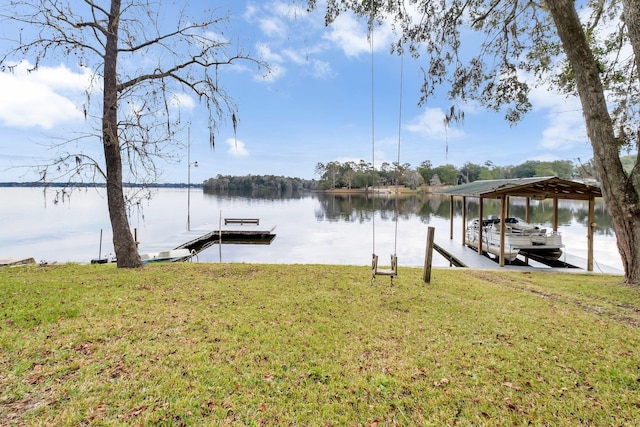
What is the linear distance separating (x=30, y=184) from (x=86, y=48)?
3.13 metres

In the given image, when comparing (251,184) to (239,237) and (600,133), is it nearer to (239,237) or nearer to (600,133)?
(239,237)

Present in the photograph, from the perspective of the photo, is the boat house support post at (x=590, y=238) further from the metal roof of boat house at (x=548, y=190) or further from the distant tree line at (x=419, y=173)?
the distant tree line at (x=419, y=173)

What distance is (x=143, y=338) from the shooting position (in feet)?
10.6

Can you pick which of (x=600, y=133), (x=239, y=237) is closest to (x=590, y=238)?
(x=600, y=133)

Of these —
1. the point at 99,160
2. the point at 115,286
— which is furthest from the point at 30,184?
the point at 115,286

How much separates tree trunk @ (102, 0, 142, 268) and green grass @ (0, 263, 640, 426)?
175 cm

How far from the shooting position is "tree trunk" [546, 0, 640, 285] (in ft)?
18.2

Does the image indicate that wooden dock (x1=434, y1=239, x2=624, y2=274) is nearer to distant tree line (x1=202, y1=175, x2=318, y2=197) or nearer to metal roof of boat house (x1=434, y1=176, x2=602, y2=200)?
metal roof of boat house (x1=434, y1=176, x2=602, y2=200)

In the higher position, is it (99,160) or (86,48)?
(86,48)

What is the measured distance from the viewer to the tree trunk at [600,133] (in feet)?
18.2

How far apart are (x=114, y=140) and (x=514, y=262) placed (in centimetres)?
1387

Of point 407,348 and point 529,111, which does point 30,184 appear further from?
point 529,111

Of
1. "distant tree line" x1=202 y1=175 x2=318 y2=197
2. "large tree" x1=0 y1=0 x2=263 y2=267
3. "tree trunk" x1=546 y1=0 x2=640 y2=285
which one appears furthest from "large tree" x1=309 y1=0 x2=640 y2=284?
"distant tree line" x1=202 y1=175 x2=318 y2=197

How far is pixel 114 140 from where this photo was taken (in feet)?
20.8
